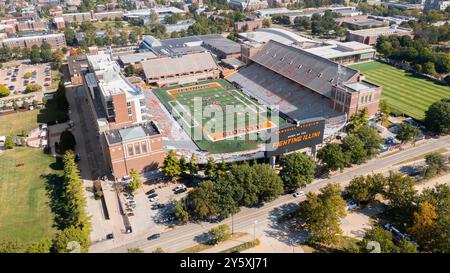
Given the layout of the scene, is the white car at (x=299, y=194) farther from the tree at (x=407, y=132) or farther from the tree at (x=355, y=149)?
the tree at (x=407, y=132)

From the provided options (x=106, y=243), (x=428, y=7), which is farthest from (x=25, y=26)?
(x=428, y=7)

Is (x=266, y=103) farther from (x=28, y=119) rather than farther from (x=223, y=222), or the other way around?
(x=28, y=119)

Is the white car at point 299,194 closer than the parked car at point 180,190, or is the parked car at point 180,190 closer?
the white car at point 299,194

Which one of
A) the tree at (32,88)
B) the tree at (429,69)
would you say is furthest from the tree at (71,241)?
the tree at (429,69)

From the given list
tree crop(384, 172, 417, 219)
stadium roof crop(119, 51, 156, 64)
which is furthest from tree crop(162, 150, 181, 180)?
stadium roof crop(119, 51, 156, 64)

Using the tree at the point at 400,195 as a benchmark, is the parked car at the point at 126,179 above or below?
below

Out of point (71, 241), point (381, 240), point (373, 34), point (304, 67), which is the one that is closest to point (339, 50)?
point (373, 34)

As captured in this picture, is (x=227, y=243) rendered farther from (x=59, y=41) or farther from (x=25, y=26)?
(x=25, y=26)
